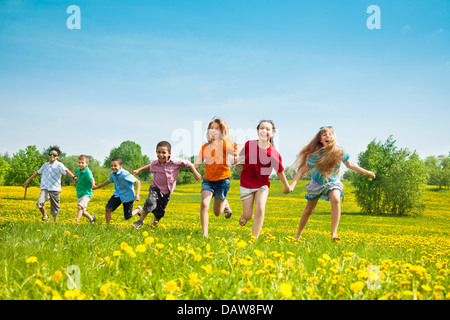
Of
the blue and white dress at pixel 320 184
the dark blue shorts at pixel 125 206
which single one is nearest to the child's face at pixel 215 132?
the blue and white dress at pixel 320 184

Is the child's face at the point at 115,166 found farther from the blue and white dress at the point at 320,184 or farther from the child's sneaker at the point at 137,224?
the blue and white dress at the point at 320,184

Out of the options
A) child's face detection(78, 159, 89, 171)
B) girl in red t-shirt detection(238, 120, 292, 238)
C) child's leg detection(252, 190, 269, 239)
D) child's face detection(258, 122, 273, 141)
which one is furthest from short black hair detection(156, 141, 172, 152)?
child's face detection(78, 159, 89, 171)

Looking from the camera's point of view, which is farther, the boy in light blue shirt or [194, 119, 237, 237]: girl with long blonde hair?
the boy in light blue shirt

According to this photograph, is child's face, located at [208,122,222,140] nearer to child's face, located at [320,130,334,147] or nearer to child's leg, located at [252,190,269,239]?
child's leg, located at [252,190,269,239]

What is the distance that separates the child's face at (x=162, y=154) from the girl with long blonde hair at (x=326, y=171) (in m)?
2.80

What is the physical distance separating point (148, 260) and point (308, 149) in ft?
15.2

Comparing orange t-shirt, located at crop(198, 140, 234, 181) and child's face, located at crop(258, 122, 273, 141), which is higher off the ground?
child's face, located at crop(258, 122, 273, 141)

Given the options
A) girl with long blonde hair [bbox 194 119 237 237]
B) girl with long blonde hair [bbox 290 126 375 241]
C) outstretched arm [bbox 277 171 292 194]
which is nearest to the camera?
outstretched arm [bbox 277 171 292 194]

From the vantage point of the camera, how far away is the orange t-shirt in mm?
6523

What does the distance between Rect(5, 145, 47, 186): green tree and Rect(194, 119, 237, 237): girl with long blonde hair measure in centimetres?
3132

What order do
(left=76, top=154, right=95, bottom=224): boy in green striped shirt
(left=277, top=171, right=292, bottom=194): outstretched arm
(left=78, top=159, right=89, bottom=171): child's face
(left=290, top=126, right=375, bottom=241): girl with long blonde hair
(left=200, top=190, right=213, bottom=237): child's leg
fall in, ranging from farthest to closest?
(left=76, top=154, right=95, bottom=224): boy in green striped shirt
(left=78, top=159, right=89, bottom=171): child's face
(left=290, top=126, right=375, bottom=241): girl with long blonde hair
(left=200, top=190, right=213, bottom=237): child's leg
(left=277, top=171, right=292, bottom=194): outstretched arm

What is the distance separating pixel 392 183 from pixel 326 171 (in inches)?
1319
